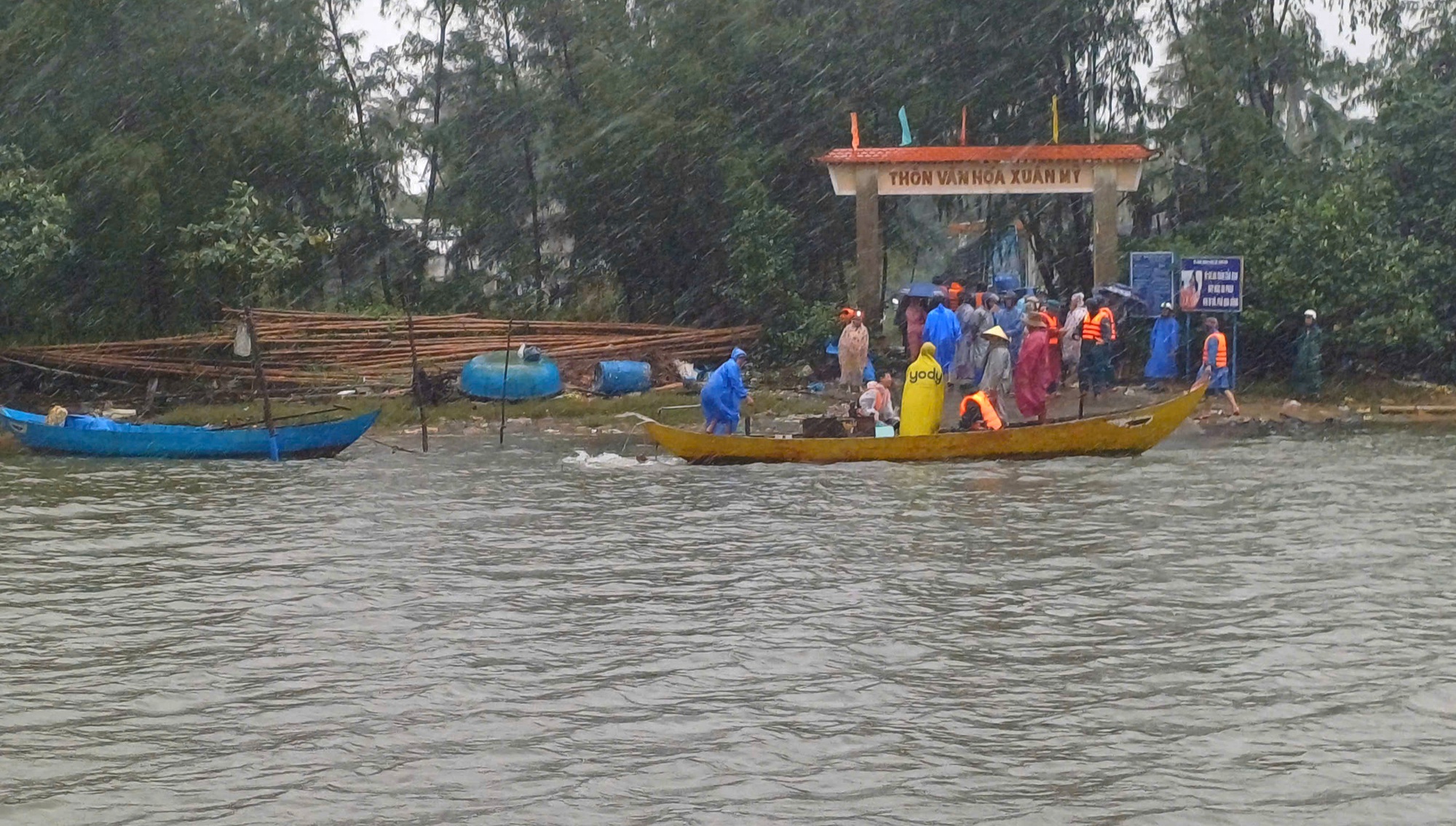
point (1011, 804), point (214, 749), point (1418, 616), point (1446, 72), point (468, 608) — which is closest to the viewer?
point (1011, 804)

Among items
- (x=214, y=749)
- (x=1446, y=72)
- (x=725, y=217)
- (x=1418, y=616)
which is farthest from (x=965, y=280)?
(x=214, y=749)

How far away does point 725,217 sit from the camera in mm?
30594

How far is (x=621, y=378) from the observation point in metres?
26.7

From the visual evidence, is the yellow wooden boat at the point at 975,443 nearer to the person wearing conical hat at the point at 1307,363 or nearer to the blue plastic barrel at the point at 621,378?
the person wearing conical hat at the point at 1307,363

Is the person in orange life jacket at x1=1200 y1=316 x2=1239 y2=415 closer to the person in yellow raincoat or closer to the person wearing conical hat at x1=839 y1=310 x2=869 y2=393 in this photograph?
the person wearing conical hat at x1=839 y1=310 x2=869 y2=393

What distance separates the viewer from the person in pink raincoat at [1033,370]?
20.9 m

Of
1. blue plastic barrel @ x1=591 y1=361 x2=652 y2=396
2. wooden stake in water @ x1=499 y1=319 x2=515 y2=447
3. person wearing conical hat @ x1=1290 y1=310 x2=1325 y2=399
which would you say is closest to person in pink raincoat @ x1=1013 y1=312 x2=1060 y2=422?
person wearing conical hat @ x1=1290 y1=310 x2=1325 y2=399

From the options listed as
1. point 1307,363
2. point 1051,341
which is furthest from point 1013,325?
point 1307,363

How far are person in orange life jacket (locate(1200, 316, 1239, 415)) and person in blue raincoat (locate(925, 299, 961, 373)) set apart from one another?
137 inches

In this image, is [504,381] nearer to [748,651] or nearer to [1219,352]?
[1219,352]

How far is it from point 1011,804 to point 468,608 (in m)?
5.83

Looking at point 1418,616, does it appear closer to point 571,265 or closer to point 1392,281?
point 1392,281

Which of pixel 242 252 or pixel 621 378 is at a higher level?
pixel 242 252

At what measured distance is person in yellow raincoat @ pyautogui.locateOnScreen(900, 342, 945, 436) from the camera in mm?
19062
